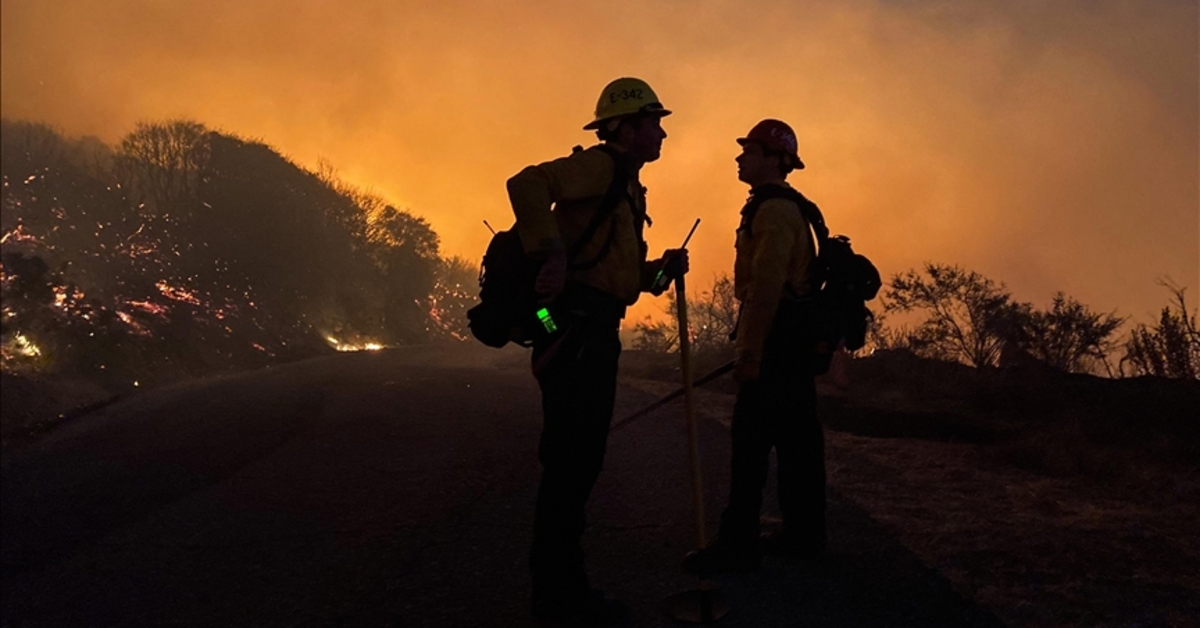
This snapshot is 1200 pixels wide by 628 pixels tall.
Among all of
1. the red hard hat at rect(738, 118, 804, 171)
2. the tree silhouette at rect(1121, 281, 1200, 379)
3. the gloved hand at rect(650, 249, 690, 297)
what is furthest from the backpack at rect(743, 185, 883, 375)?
the tree silhouette at rect(1121, 281, 1200, 379)

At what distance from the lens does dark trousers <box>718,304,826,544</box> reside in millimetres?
3855

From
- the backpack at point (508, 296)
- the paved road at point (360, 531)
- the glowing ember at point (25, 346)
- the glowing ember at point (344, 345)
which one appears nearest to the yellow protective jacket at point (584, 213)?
the backpack at point (508, 296)

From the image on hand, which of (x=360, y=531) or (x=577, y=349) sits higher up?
(x=577, y=349)

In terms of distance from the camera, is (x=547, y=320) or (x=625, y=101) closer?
(x=547, y=320)

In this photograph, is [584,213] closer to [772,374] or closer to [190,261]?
[772,374]

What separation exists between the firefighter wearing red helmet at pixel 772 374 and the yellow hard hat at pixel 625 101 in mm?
768

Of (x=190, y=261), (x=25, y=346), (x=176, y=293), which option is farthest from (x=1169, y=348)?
(x=190, y=261)

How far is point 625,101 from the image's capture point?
3.47 m

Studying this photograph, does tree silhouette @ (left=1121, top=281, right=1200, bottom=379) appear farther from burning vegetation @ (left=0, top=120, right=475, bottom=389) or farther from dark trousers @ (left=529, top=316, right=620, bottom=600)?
burning vegetation @ (left=0, top=120, right=475, bottom=389)

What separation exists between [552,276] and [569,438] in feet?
2.22

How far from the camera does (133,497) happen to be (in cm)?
630

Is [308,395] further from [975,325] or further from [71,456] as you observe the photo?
[975,325]

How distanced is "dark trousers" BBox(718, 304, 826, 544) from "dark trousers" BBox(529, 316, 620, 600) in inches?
35.8

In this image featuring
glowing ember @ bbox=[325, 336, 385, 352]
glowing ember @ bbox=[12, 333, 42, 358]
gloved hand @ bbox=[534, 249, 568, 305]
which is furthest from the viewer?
glowing ember @ bbox=[325, 336, 385, 352]
